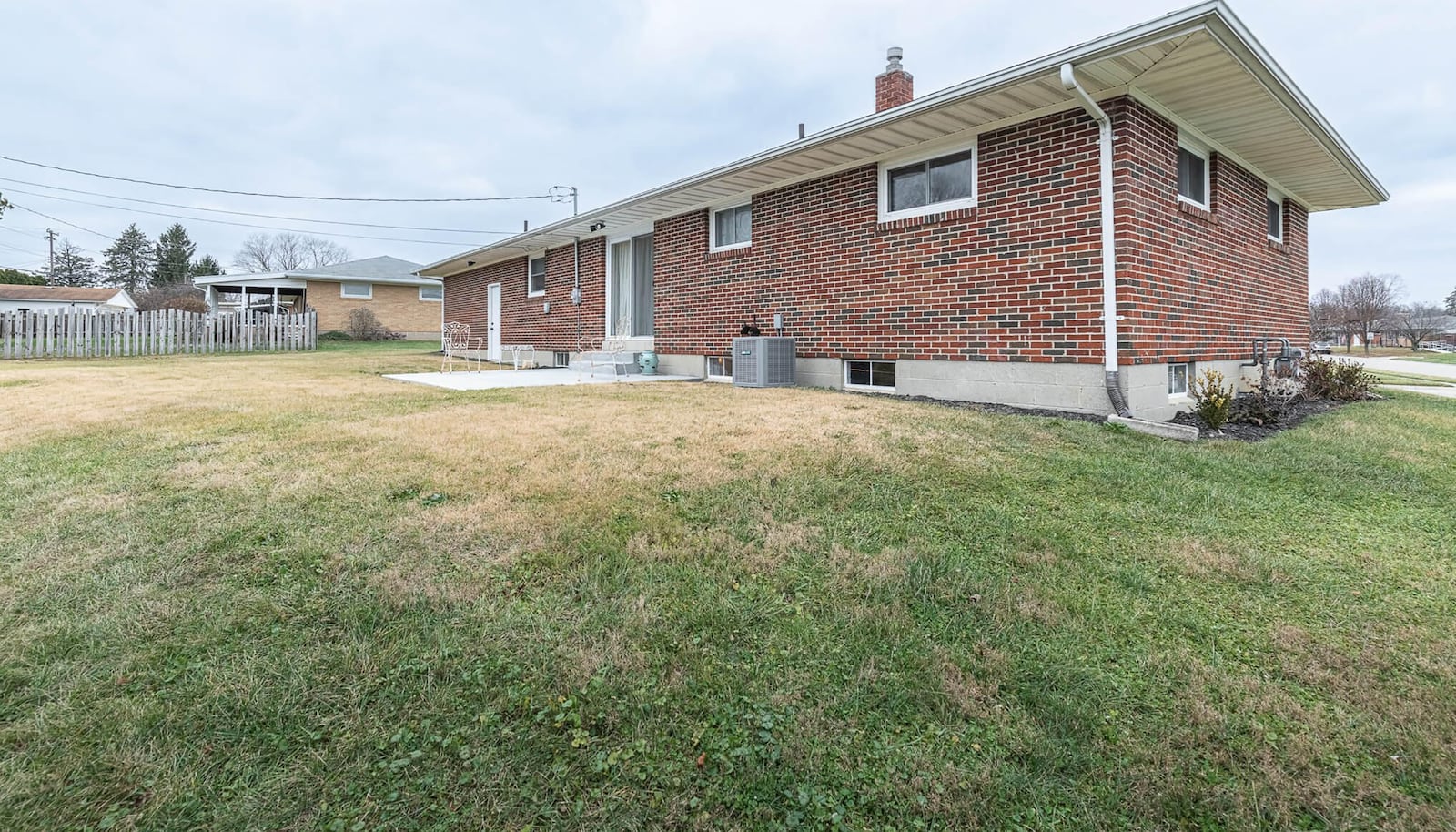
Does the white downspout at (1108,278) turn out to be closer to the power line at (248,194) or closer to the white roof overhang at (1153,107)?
the white roof overhang at (1153,107)

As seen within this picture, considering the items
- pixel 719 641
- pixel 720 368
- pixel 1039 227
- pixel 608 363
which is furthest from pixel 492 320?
pixel 719 641

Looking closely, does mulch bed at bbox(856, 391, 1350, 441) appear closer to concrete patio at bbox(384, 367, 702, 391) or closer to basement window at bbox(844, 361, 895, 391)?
basement window at bbox(844, 361, 895, 391)

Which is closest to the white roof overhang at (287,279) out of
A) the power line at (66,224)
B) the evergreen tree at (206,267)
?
the power line at (66,224)

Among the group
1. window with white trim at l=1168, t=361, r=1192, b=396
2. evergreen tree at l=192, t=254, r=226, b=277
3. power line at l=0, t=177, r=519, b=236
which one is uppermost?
evergreen tree at l=192, t=254, r=226, b=277

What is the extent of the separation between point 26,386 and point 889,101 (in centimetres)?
1198

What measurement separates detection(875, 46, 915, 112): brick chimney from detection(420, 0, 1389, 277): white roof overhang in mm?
1772

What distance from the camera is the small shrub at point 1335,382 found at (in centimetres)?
857

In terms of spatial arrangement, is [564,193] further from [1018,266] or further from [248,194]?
[1018,266]

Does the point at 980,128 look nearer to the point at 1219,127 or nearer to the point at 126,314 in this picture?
the point at 1219,127

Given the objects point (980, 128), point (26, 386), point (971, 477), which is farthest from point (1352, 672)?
point (26, 386)

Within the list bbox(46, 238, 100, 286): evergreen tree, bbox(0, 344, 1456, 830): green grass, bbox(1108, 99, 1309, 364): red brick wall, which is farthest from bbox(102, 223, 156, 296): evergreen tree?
bbox(1108, 99, 1309, 364): red brick wall

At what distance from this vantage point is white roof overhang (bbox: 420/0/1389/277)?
5156 millimetres

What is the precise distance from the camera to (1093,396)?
6.09m

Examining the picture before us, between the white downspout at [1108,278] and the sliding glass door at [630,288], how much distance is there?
760 centimetres
